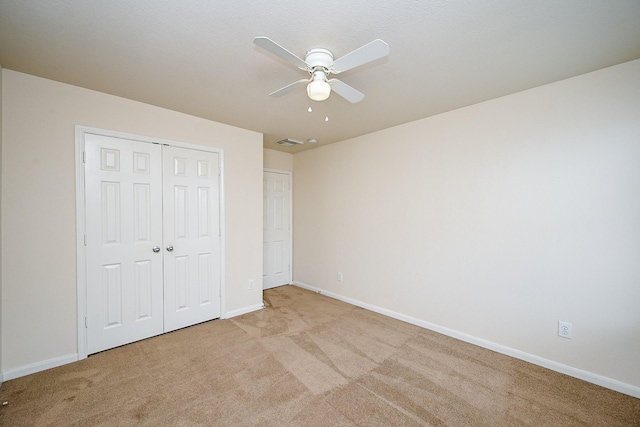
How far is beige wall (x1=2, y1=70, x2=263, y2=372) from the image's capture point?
6.90ft

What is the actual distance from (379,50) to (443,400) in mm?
2370

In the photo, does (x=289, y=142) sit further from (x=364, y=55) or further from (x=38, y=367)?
(x=38, y=367)

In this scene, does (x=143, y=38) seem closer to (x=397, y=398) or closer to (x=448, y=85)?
(x=448, y=85)

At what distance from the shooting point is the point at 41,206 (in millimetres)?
2225

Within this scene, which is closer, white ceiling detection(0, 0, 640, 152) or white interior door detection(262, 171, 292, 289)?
white ceiling detection(0, 0, 640, 152)

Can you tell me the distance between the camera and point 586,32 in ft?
5.31

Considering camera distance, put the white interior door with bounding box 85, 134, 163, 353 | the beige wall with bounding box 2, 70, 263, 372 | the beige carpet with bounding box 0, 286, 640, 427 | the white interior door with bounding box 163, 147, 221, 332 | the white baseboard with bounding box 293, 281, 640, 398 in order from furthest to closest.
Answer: the white interior door with bounding box 163, 147, 221, 332, the white interior door with bounding box 85, 134, 163, 353, the beige wall with bounding box 2, 70, 263, 372, the white baseboard with bounding box 293, 281, 640, 398, the beige carpet with bounding box 0, 286, 640, 427

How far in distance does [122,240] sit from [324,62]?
256 centimetres

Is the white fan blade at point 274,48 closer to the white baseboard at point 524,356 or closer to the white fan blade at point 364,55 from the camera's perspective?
the white fan blade at point 364,55

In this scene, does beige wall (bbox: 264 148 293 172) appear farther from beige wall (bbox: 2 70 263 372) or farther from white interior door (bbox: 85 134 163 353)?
beige wall (bbox: 2 70 263 372)

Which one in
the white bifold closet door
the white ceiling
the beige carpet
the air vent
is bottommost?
the beige carpet

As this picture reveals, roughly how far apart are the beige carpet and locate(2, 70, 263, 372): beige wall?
0.35m

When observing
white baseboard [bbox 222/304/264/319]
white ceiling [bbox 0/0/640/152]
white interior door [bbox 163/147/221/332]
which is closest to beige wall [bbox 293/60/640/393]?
white ceiling [bbox 0/0/640/152]

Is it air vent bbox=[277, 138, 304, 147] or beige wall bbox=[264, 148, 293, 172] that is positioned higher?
air vent bbox=[277, 138, 304, 147]
